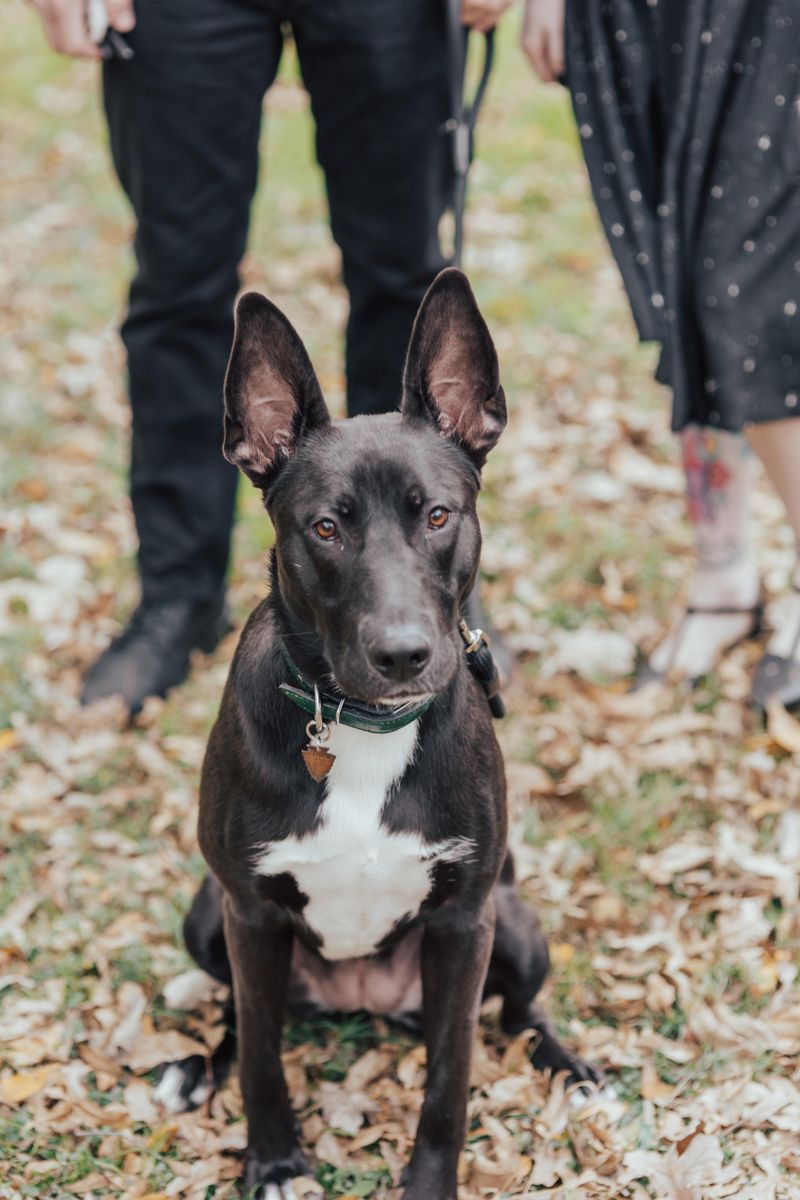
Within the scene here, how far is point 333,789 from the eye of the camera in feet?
7.50

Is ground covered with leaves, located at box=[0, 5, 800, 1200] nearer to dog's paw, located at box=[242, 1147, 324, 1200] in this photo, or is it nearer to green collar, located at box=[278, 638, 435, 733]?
dog's paw, located at box=[242, 1147, 324, 1200]

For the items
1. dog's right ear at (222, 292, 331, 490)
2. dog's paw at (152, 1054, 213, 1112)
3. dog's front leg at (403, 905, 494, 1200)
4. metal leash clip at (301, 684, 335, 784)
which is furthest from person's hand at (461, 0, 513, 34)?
dog's paw at (152, 1054, 213, 1112)

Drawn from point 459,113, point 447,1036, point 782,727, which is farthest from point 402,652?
point 782,727

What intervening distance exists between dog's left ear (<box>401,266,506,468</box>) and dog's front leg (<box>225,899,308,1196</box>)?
0.94m

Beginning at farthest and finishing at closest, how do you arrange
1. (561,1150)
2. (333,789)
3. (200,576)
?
(200,576) < (561,1150) < (333,789)

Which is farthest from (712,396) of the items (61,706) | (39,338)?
(39,338)

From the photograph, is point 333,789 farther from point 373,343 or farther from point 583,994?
point 373,343

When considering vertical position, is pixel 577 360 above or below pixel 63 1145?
above

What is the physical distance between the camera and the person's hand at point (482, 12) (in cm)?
320

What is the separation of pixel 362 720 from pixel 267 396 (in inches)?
23.1

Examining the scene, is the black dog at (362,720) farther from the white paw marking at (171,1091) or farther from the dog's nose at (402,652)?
the white paw marking at (171,1091)

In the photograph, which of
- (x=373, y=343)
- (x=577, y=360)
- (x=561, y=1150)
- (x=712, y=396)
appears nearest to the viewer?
(x=561, y=1150)

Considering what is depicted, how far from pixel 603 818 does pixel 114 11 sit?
236 cm

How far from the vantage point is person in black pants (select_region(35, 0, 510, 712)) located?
126 inches
